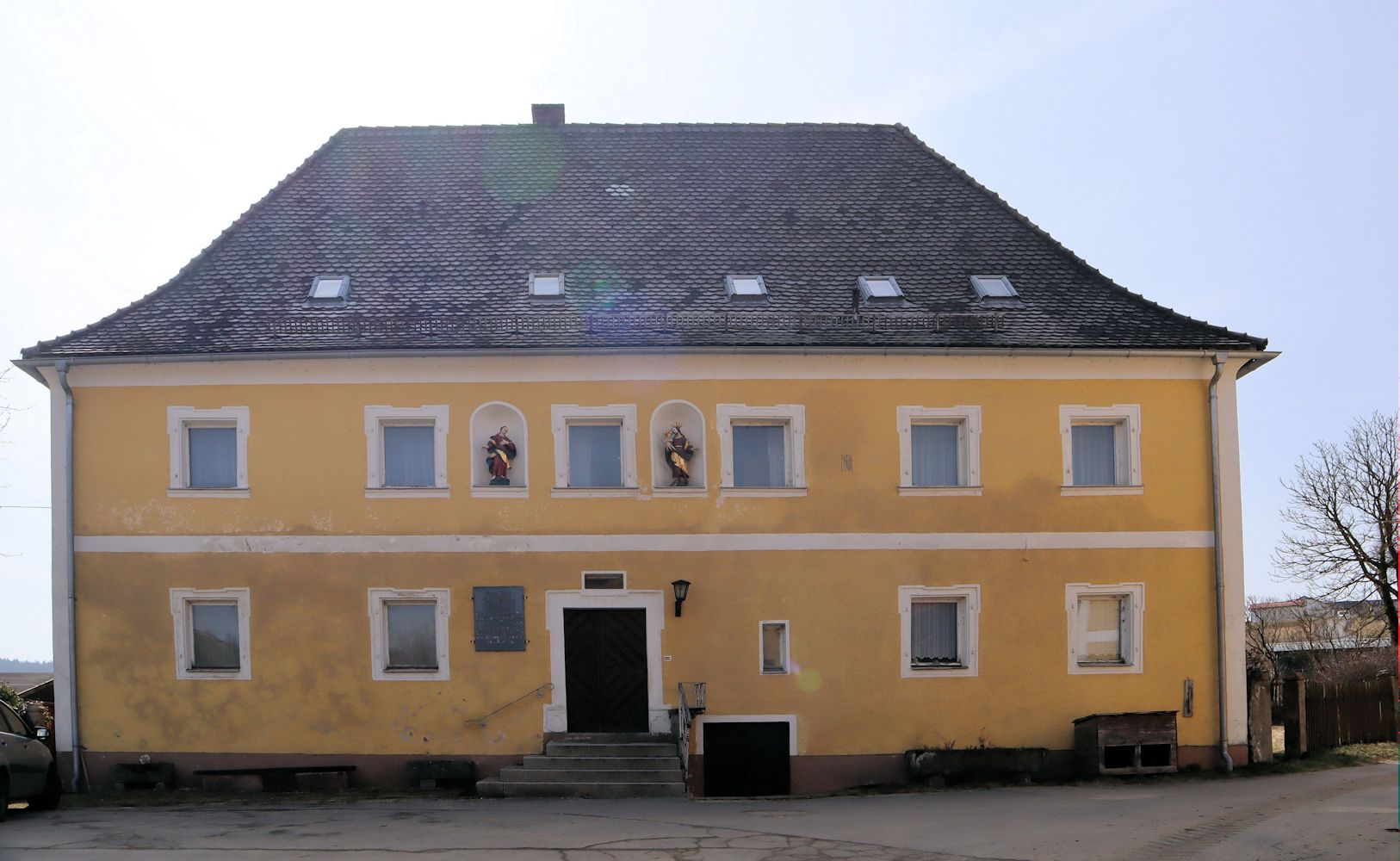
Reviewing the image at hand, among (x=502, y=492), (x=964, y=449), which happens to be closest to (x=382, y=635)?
(x=502, y=492)

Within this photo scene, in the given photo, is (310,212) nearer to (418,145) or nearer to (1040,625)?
(418,145)

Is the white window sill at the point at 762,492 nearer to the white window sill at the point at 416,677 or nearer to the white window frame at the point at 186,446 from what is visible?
the white window sill at the point at 416,677

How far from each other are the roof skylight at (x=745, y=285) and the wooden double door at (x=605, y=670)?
5.31 metres

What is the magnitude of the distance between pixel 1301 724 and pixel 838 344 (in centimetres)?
1009

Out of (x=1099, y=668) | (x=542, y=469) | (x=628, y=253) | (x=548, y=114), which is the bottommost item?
(x=1099, y=668)

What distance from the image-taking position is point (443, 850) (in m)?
13.8

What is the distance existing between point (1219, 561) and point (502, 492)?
10926 millimetres

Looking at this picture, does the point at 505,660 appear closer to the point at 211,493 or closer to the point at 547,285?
the point at 211,493

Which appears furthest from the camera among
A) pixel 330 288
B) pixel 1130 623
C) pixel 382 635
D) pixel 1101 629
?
pixel 330 288

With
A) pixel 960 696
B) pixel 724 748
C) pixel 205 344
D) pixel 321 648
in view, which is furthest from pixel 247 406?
pixel 960 696

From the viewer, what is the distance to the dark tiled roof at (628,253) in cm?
2039

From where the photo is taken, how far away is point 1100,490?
809 inches

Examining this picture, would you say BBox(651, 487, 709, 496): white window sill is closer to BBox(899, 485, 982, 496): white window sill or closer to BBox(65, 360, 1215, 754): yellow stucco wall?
BBox(65, 360, 1215, 754): yellow stucco wall

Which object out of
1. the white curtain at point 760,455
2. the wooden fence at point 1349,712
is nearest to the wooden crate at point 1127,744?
the wooden fence at point 1349,712
